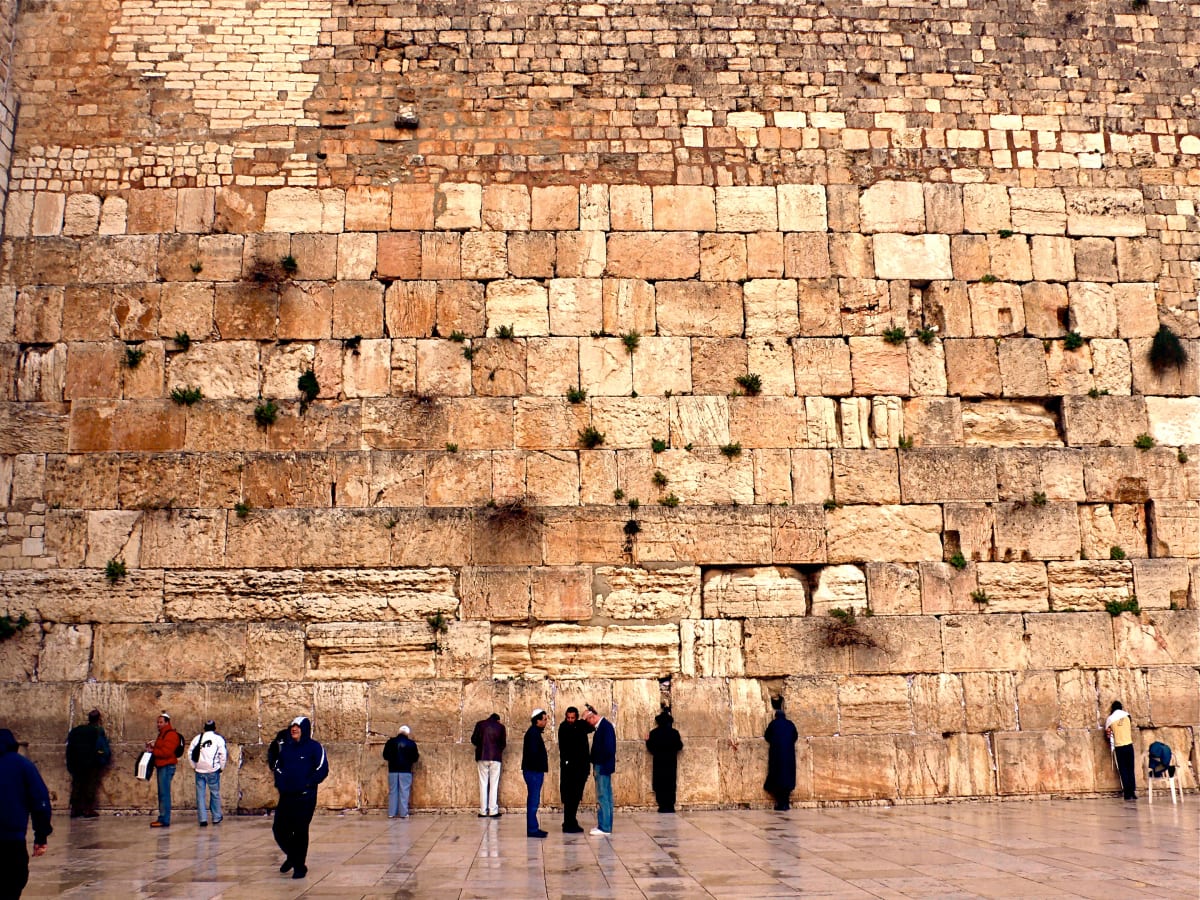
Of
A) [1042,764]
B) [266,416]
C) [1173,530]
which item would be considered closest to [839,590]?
[1042,764]

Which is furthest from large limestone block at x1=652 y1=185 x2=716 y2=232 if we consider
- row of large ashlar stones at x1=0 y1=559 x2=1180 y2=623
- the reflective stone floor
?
the reflective stone floor

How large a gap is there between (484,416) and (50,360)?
433cm

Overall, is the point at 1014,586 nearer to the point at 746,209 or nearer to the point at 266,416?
the point at 746,209

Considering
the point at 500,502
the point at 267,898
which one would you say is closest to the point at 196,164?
the point at 500,502

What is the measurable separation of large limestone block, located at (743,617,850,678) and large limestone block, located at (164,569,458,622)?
2.86 meters

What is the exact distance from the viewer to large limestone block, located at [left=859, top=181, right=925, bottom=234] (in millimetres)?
10836

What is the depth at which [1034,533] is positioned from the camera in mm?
10242

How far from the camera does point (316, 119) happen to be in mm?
10781

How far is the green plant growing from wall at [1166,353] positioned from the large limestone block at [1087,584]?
7.10 ft

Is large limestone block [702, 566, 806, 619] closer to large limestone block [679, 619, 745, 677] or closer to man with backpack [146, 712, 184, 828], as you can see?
large limestone block [679, 619, 745, 677]

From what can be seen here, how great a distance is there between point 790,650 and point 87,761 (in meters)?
6.32

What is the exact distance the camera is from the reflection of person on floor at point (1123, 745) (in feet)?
31.2

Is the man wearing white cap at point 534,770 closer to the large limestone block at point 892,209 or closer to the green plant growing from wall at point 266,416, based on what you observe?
the green plant growing from wall at point 266,416

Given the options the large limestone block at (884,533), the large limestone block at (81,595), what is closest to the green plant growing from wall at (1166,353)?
the large limestone block at (884,533)
